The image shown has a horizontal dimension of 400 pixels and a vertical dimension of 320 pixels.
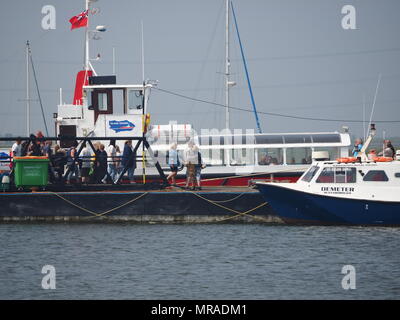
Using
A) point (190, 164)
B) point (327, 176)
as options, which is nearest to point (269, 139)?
point (190, 164)

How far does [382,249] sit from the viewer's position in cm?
2472

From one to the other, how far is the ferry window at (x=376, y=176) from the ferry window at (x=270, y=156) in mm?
7784

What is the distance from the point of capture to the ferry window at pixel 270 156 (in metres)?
34.5

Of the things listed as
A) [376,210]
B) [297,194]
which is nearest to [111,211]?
[297,194]

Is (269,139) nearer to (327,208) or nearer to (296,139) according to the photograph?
(296,139)

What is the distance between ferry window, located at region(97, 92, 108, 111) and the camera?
3462 cm

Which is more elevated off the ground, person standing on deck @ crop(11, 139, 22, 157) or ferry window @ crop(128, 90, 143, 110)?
ferry window @ crop(128, 90, 143, 110)

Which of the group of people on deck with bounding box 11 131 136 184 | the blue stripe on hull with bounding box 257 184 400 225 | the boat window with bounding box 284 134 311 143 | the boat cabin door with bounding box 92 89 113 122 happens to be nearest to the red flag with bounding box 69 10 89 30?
the boat cabin door with bounding box 92 89 113 122

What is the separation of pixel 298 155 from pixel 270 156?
111 cm

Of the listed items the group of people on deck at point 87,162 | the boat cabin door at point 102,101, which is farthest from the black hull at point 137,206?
the boat cabin door at point 102,101

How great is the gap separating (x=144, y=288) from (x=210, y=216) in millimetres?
8905

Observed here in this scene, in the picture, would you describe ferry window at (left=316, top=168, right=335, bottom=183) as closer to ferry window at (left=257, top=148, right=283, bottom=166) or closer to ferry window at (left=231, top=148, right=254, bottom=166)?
ferry window at (left=257, top=148, right=283, bottom=166)

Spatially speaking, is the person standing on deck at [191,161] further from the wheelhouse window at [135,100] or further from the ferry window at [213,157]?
the wheelhouse window at [135,100]
